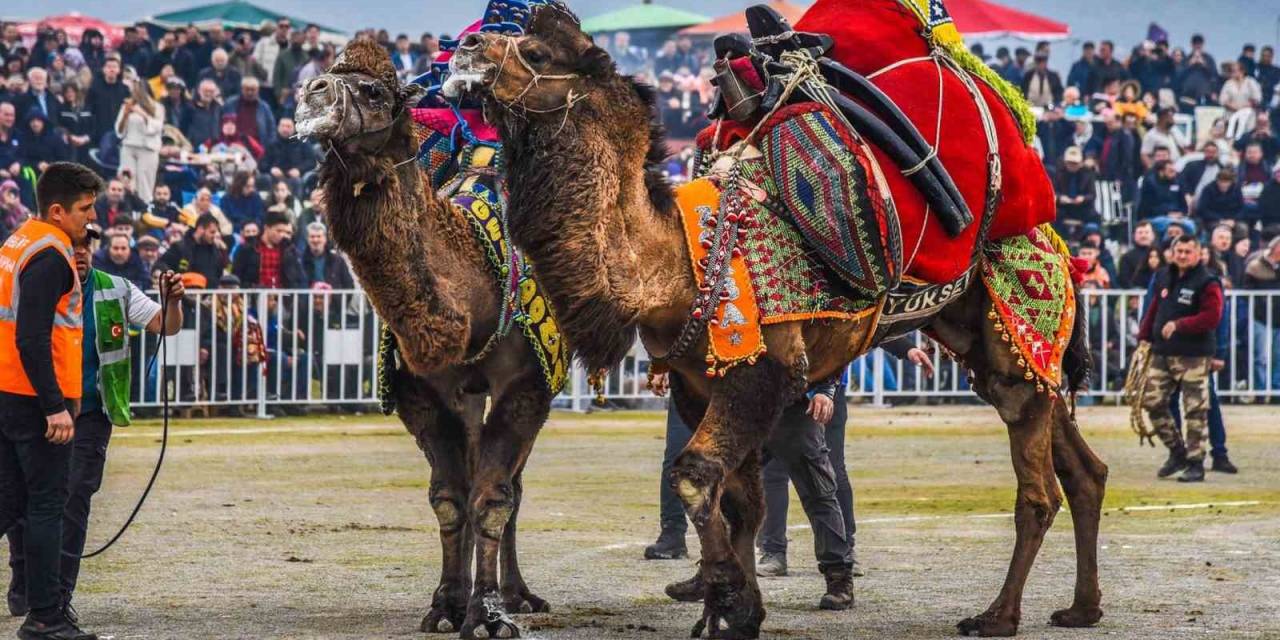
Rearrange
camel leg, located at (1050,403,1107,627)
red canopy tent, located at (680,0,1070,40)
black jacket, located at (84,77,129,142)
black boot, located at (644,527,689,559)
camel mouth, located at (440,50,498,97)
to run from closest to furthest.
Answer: camel mouth, located at (440,50,498,97) < camel leg, located at (1050,403,1107,627) < black boot, located at (644,527,689,559) < black jacket, located at (84,77,129,142) < red canopy tent, located at (680,0,1070,40)

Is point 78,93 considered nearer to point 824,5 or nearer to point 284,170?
point 284,170

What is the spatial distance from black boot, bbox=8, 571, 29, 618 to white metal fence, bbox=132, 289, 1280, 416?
34.8 feet

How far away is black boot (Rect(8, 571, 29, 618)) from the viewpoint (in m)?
9.18

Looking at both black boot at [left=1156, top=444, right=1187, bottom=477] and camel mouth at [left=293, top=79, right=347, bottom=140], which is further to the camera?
black boot at [left=1156, top=444, right=1187, bottom=477]

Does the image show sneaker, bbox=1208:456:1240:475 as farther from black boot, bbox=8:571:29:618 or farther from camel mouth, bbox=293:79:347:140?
black boot, bbox=8:571:29:618

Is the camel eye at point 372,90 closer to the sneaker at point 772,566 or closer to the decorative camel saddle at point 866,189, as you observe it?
the decorative camel saddle at point 866,189

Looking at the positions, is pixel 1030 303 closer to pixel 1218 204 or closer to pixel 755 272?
pixel 755 272

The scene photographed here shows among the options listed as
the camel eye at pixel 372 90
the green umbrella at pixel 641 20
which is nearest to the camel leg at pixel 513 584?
the camel eye at pixel 372 90

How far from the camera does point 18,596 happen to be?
30.2 feet

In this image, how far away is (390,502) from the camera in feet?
47.3

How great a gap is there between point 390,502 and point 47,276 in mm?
6251

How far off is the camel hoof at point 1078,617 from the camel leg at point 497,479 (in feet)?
8.14

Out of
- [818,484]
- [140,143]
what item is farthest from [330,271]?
[818,484]

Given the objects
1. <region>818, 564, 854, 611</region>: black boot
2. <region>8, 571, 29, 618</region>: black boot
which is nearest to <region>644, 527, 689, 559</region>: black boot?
<region>818, 564, 854, 611</region>: black boot
